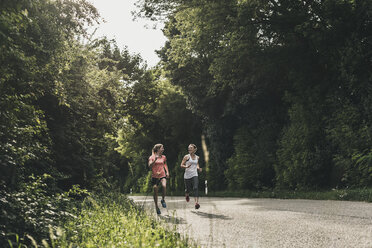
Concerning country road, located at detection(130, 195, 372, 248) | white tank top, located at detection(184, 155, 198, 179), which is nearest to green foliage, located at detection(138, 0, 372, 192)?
country road, located at detection(130, 195, 372, 248)

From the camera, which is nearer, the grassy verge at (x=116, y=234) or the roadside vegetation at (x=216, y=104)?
the grassy verge at (x=116, y=234)

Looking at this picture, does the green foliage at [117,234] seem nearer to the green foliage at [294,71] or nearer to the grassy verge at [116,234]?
the grassy verge at [116,234]

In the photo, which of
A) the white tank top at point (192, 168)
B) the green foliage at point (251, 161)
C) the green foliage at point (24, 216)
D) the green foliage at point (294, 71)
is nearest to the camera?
the green foliage at point (24, 216)

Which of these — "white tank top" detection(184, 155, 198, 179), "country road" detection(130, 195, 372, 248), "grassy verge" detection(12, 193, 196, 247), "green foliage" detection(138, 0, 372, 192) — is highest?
"green foliage" detection(138, 0, 372, 192)

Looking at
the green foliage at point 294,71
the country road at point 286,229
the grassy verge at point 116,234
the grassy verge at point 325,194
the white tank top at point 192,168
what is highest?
the green foliage at point 294,71

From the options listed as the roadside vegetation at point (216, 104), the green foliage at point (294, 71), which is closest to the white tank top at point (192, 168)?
the roadside vegetation at point (216, 104)

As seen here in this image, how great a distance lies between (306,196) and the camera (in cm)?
1382

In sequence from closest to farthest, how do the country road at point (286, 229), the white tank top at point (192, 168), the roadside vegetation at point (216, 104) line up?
the country road at point (286, 229) → the roadside vegetation at point (216, 104) → the white tank top at point (192, 168)

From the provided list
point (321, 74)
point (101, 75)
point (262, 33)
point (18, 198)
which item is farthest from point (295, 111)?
point (18, 198)

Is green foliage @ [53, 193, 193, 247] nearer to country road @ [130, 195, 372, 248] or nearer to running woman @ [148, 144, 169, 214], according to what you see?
country road @ [130, 195, 372, 248]

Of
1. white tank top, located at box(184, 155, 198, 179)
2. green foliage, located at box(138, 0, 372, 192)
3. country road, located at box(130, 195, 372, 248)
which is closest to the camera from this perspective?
country road, located at box(130, 195, 372, 248)

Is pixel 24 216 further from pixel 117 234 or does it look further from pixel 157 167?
pixel 157 167

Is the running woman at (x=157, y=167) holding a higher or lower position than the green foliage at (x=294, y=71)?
lower

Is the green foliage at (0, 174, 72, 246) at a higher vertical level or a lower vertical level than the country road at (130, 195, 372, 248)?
higher
